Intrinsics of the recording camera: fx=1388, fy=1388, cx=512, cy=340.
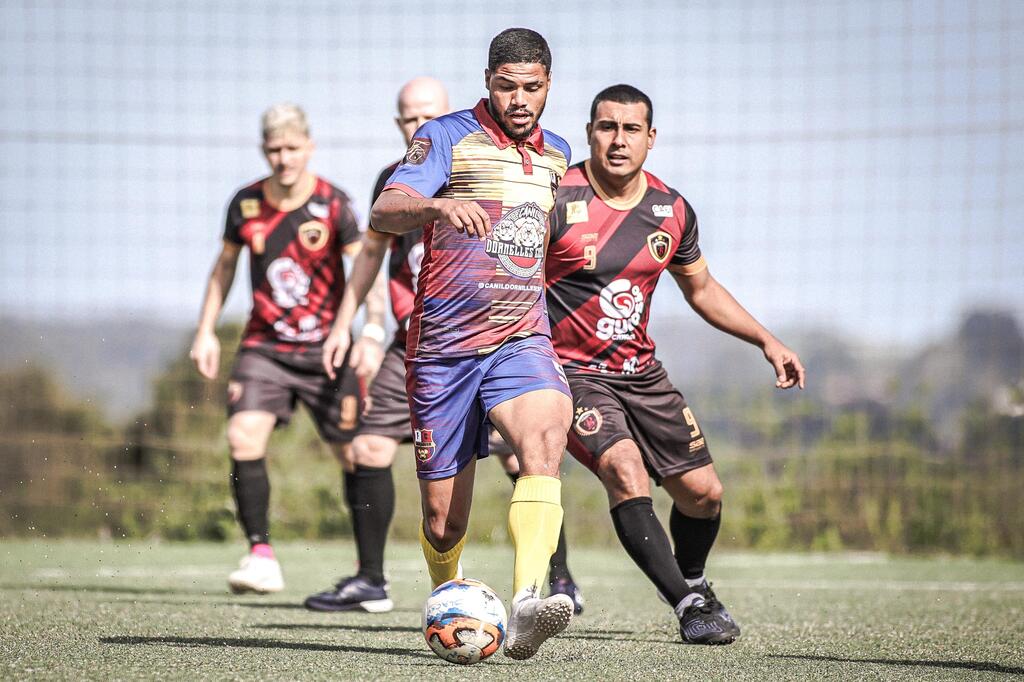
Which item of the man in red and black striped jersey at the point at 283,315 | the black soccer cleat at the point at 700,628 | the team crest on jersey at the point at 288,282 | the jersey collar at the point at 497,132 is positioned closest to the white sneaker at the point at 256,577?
the man in red and black striped jersey at the point at 283,315

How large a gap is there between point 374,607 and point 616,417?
1.86m

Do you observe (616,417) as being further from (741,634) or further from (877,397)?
(877,397)

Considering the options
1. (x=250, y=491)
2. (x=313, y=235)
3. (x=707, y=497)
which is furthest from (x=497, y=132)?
(x=250, y=491)

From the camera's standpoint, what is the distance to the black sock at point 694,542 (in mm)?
6031

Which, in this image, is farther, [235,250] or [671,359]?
[671,359]

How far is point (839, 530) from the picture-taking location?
479 inches

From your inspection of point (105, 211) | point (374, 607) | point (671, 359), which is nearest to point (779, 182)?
point (671, 359)

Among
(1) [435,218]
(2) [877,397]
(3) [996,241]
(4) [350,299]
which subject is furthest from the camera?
(2) [877,397]

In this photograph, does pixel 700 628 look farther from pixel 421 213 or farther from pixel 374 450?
pixel 374 450

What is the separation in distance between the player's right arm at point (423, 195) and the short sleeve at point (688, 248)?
1.51 meters

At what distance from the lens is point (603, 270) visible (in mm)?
5668

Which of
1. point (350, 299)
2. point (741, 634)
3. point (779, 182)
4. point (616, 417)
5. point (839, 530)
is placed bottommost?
point (839, 530)

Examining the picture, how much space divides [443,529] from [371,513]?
2150mm

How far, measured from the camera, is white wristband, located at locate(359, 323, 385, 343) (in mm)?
6855
